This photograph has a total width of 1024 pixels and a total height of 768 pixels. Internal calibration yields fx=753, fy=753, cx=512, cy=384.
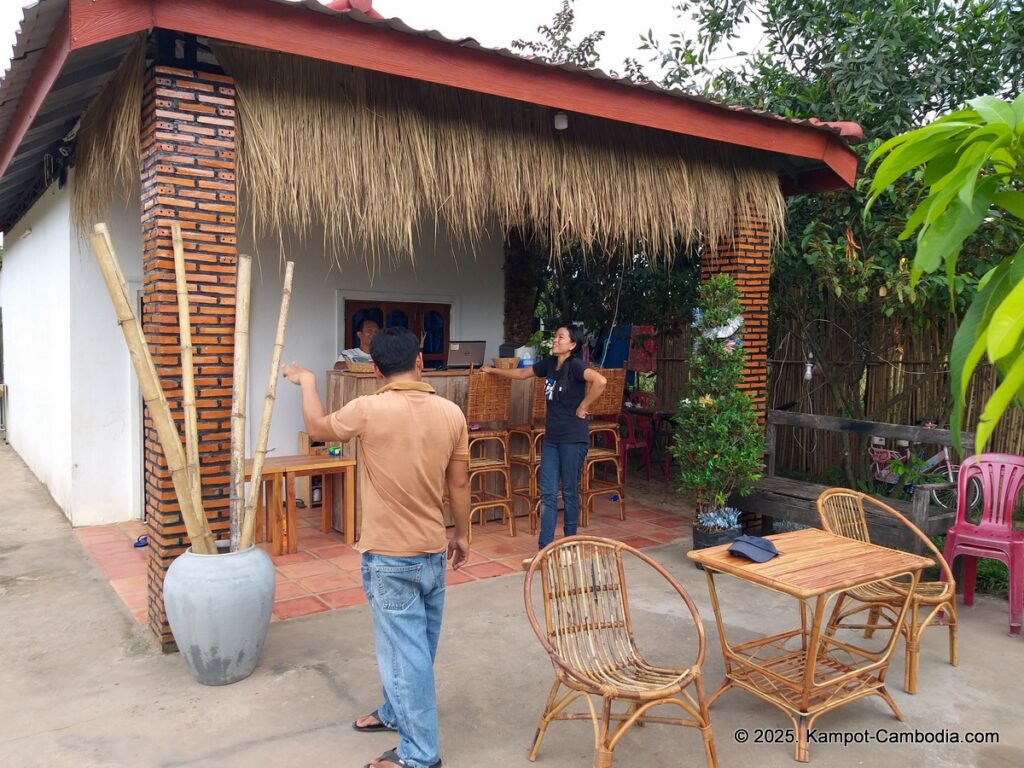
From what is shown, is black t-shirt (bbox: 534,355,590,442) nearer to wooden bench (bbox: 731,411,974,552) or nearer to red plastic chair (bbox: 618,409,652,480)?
wooden bench (bbox: 731,411,974,552)

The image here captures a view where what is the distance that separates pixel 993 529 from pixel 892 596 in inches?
60.8

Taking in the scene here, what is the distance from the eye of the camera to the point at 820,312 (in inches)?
316

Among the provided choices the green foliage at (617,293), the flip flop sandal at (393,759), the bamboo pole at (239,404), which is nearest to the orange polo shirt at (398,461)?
the flip flop sandal at (393,759)

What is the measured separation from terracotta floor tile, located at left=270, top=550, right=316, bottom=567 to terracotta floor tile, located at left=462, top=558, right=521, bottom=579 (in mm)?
1239

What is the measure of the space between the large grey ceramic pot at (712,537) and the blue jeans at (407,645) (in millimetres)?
3369

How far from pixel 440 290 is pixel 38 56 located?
4.67 m

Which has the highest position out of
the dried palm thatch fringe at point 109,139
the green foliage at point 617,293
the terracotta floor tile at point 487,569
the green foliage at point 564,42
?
the green foliage at point 564,42

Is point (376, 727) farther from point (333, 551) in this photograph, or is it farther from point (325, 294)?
point (325, 294)

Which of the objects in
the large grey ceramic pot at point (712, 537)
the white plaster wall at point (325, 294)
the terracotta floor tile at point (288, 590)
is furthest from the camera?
the white plaster wall at point (325, 294)

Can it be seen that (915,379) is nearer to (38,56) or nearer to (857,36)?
(857,36)

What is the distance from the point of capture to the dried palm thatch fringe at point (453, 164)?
13.8ft

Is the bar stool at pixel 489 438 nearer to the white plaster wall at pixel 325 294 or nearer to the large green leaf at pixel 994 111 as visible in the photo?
→ the white plaster wall at pixel 325 294

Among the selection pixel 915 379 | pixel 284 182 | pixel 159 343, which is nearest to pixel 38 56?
pixel 284 182

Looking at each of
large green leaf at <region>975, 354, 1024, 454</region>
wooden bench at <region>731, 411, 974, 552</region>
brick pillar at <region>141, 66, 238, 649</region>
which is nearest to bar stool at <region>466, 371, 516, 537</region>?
wooden bench at <region>731, 411, 974, 552</region>
